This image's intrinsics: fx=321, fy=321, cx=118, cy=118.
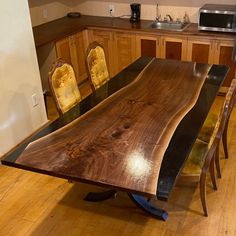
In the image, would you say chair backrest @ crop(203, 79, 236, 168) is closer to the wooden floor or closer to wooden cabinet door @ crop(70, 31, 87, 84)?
the wooden floor

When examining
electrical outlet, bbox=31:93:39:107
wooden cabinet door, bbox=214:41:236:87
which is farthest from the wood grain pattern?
wooden cabinet door, bbox=214:41:236:87

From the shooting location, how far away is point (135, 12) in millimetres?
4730

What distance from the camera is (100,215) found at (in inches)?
98.2

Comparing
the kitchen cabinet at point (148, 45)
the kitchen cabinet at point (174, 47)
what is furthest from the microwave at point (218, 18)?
the kitchen cabinet at point (148, 45)

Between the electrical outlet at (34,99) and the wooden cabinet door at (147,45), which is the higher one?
the wooden cabinet door at (147,45)

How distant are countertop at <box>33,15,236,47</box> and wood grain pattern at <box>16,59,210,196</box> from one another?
1.57 metres

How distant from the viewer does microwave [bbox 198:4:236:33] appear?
12.9 feet

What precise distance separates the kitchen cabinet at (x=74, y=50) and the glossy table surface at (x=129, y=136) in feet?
5.35

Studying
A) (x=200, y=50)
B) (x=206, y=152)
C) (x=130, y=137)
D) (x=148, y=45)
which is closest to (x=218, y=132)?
(x=206, y=152)

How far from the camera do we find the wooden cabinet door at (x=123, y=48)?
4430mm

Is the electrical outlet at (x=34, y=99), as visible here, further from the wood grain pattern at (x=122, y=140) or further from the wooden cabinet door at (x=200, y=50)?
the wooden cabinet door at (x=200, y=50)

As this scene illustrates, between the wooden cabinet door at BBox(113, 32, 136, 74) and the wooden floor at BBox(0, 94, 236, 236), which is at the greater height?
the wooden cabinet door at BBox(113, 32, 136, 74)

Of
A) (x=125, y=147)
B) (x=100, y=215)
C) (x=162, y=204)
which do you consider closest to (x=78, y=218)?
(x=100, y=215)

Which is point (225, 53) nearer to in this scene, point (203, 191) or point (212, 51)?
A: point (212, 51)
